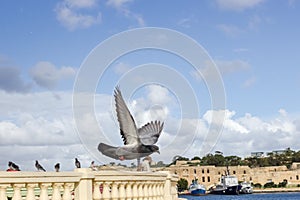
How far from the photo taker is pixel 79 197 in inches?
404

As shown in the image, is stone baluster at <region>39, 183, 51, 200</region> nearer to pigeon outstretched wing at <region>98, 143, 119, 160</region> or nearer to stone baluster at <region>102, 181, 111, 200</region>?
stone baluster at <region>102, 181, 111, 200</region>

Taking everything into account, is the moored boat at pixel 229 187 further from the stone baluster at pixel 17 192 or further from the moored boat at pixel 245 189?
the stone baluster at pixel 17 192

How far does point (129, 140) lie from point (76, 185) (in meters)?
5.91

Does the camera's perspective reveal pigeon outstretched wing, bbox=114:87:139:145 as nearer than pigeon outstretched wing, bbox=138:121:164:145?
Yes

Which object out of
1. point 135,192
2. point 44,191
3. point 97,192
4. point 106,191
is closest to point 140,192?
point 135,192

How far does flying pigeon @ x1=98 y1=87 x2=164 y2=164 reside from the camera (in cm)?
1488

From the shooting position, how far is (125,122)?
16.4 metres

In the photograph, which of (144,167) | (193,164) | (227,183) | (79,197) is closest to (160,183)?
(144,167)

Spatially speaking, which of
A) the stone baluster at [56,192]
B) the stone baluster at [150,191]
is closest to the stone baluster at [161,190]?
the stone baluster at [150,191]

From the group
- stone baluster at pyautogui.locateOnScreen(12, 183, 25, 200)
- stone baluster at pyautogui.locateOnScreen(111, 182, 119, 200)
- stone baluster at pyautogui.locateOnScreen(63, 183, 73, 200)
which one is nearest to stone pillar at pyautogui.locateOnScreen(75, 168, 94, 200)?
stone baluster at pyautogui.locateOnScreen(63, 183, 73, 200)

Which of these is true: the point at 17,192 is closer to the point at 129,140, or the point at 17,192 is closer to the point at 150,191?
the point at 150,191

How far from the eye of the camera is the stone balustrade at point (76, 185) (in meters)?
9.05

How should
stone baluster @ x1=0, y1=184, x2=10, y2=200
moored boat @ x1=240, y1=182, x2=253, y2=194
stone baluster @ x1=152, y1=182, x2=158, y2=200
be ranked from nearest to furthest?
stone baluster @ x1=0, y1=184, x2=10, y2=200 → stone baluster @ x1=152, y1=182, x2=158, y2=200 → moored boat @ x1=240, y1=182, x2=253, y2=194

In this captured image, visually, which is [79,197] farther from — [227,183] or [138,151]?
[227,183]
